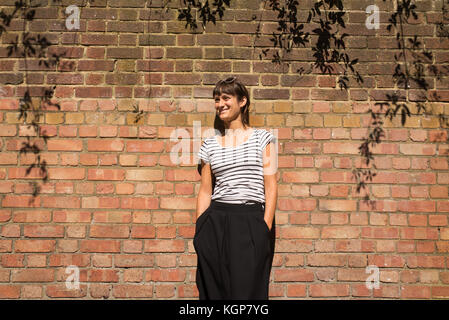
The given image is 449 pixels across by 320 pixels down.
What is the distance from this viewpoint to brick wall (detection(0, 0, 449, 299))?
2.82 m

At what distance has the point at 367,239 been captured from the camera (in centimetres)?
284

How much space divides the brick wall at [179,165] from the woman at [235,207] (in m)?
0.26

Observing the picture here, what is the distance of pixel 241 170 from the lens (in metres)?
2.50

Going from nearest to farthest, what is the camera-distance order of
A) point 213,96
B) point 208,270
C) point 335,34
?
point 208,270 < point 213,96 < point 335,34

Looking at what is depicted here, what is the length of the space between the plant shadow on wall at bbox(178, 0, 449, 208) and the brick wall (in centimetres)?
5

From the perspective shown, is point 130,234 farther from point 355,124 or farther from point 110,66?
point 355,124

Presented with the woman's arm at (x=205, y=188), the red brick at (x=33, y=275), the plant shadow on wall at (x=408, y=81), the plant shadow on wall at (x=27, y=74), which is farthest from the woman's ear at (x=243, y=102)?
the red brick at (x=33, y=275)

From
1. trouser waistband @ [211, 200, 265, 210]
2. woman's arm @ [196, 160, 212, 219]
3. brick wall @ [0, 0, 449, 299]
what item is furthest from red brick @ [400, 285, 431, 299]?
woman's arm @ [196, 160, 212, 219]

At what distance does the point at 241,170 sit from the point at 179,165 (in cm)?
61

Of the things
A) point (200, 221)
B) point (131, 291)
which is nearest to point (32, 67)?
point (200, 221)

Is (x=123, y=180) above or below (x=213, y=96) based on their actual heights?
below

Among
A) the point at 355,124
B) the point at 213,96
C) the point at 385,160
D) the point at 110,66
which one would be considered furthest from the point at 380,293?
the point at 110,66

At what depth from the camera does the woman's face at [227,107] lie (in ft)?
8.66

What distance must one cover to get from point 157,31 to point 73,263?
6.54 feet
